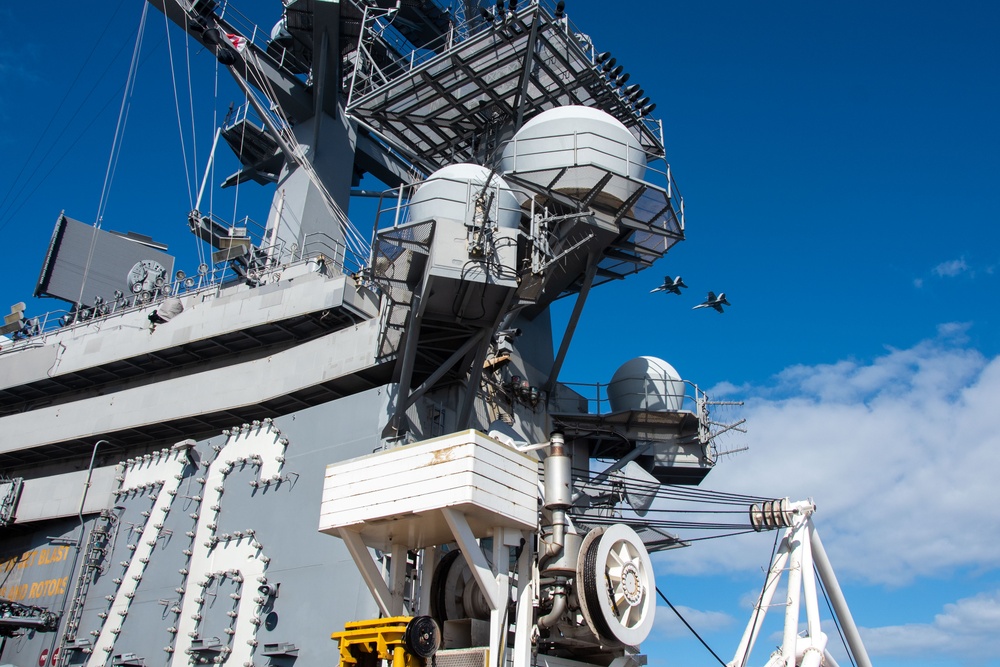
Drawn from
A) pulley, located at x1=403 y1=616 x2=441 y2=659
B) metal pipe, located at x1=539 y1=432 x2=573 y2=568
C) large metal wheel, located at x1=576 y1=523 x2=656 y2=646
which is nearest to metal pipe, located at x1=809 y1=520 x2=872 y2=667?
large metal wheel, located at x1=576 y1=523 x2=656 y2=646

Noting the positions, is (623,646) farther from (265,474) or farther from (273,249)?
(273,249)

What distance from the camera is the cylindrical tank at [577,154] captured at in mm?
17438

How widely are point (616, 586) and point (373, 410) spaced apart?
7.04m

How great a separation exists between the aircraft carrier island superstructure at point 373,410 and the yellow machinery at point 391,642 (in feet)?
0.13

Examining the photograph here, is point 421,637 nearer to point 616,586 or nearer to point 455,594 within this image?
point 455,594

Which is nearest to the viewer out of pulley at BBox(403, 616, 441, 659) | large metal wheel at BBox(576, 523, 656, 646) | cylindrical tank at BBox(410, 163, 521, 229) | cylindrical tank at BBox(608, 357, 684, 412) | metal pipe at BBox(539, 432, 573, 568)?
pulley at BBox(403, 616, 441, 659)

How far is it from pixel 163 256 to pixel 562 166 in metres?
20.5

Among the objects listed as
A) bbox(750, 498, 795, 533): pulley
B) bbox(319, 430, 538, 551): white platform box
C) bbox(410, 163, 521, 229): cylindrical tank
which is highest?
bbox(410, 163, 521, 229): cylindrical tank

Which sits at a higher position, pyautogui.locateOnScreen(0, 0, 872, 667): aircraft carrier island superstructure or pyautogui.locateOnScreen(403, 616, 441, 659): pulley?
pyautogui.locateOnScreen(0, 0, 872, 667): aircraft carrier island superstructure

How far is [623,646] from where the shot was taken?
11.4 metres

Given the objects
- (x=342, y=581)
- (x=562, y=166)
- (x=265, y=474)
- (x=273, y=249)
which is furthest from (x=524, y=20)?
(x=342, y=581)

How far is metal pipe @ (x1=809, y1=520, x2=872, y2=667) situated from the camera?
1348cm

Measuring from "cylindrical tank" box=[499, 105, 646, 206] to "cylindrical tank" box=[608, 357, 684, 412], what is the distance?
22.5ft

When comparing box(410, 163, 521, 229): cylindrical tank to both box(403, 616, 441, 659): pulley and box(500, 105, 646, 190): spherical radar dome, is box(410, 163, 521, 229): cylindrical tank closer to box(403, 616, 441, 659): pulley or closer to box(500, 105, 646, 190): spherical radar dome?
box(500, 105, 646, 190): spherical radar dome
